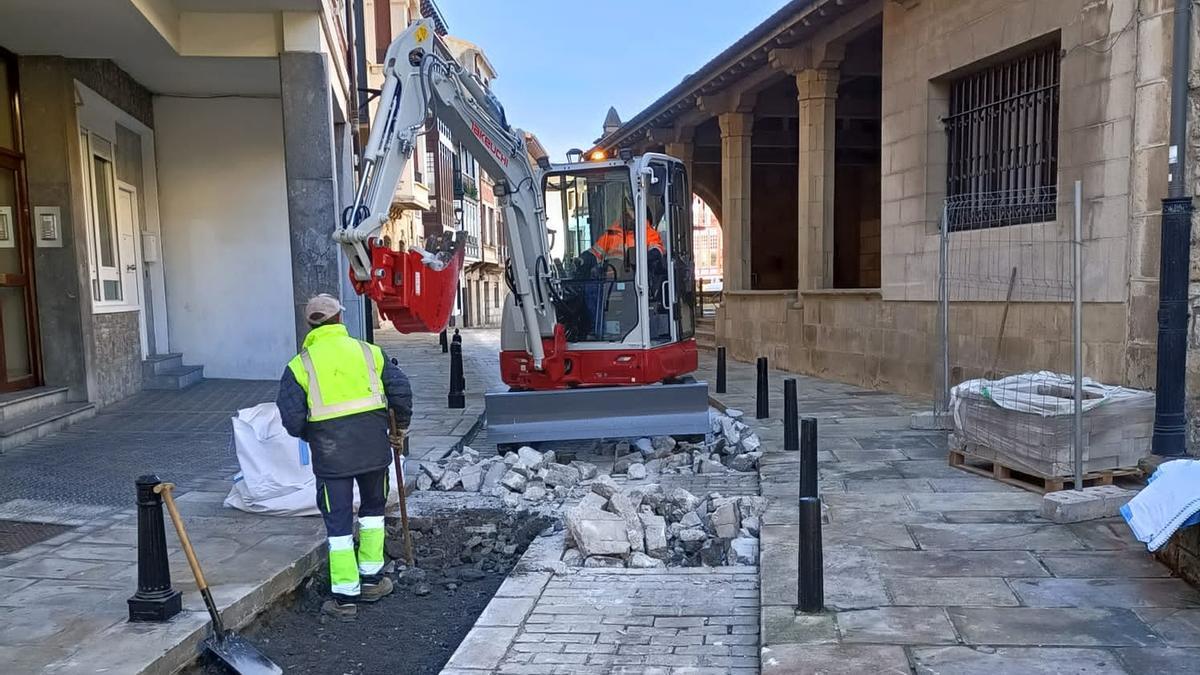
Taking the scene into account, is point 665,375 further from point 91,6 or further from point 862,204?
point 862,204

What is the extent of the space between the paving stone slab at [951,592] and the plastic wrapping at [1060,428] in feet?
5.67

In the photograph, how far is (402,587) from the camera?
4.83 m

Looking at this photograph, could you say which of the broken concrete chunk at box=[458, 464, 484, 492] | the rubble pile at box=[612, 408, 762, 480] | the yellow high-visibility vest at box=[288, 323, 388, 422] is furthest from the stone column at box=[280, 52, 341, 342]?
the yellow high-visibility vest at box=[288, 323, 388, 422]

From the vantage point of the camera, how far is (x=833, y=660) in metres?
3.30

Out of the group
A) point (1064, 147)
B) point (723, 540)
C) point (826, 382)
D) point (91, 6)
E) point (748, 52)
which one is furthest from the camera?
point (748, 52)

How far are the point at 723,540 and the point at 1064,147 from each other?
5.76 m

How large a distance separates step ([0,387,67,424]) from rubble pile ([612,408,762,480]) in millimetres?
5501

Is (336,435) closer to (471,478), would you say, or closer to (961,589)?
(471,478)

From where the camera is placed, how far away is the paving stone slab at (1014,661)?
10.4 feet

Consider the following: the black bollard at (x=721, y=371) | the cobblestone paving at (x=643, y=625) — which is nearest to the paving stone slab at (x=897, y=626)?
the cobblestone paving at (x=643, y=625)

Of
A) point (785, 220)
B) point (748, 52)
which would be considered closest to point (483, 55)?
point (785, 220)

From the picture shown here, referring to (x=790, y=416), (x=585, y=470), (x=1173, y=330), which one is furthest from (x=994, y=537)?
(x=585, y=470)

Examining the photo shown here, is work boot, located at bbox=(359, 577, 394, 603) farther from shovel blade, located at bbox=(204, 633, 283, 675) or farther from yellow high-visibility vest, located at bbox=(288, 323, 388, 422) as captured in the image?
yellow high-visibility vest, located at bbox=(288, 323, 388, 422)

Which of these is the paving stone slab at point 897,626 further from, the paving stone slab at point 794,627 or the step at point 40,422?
the step at point 40,422
